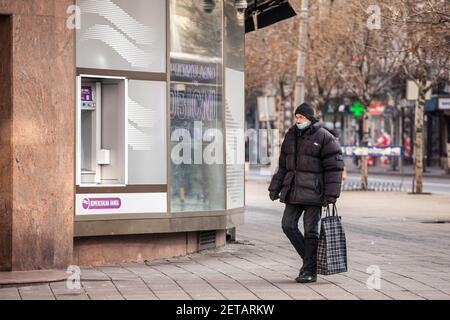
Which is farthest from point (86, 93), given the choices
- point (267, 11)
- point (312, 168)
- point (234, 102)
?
point (267, 11)

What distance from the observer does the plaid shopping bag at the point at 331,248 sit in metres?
11.6

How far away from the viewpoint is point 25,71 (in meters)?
12.3

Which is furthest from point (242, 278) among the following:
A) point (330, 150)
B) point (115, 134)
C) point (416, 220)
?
point (416, 220)

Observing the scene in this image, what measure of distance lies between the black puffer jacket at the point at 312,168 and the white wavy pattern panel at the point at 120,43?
260 cm

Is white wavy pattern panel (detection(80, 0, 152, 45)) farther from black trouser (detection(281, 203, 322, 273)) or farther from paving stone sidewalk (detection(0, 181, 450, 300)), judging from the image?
black trouser (detection(281, 203, 322, 273))

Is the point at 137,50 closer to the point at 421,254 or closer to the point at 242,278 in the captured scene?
the point at 242,278

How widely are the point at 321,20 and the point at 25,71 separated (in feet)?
92.9

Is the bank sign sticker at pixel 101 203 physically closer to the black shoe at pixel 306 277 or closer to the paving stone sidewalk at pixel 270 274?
the paving stone sidewalk at pixel 270 274

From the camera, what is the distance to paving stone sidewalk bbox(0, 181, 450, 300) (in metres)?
10.7

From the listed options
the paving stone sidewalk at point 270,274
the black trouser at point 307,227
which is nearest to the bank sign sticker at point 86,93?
the paving stone sidewalk at point 270,274

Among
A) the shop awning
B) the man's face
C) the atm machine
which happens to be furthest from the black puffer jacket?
the shop awning

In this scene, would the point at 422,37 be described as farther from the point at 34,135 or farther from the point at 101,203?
the point at 34,135

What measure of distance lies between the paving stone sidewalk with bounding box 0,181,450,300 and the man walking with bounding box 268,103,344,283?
41 cm

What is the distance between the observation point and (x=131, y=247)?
45.2ft
